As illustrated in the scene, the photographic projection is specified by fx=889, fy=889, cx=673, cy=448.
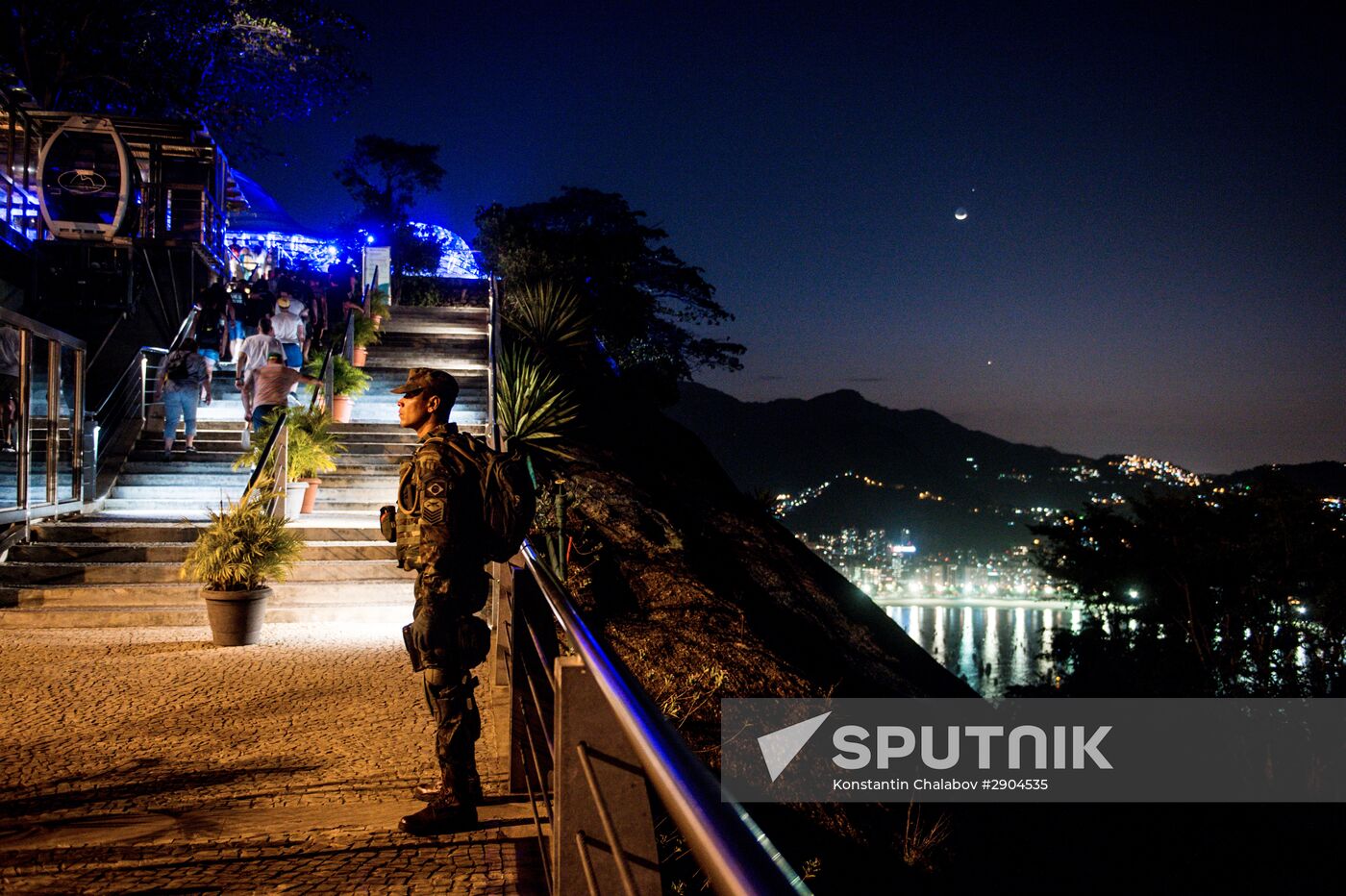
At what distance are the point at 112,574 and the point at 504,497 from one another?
7571mm

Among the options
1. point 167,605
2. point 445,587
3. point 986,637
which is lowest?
point 986,637

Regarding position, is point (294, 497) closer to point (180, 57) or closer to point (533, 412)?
point (533, 412)

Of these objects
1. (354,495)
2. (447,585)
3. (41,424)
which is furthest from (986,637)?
(447,585)

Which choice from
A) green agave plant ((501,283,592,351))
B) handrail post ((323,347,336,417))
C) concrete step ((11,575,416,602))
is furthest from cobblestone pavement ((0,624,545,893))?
green agave plant ((501,283,592,351))

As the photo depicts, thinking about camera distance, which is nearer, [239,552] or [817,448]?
[239,552]

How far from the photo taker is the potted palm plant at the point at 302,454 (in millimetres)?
11000

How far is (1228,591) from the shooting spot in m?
24.0

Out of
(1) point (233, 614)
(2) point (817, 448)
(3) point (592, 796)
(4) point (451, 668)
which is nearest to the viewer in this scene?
(3) point (592, 796)

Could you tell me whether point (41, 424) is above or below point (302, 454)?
above

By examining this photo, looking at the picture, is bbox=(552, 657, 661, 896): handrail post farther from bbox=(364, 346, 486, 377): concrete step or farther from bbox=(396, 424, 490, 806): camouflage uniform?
bbox=(364, 346, 486, 377): concrete step

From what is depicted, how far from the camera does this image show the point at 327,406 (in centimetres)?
1409

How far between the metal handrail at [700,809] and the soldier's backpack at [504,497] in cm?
169

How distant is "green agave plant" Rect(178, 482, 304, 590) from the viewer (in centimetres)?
743

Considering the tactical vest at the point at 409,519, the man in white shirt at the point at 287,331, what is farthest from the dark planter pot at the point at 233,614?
the man in white shirt at the point at 287,331
